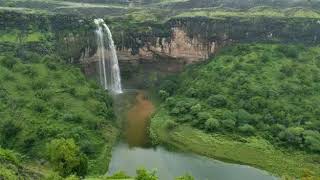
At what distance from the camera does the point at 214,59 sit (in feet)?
225

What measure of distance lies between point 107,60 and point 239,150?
85.8ft

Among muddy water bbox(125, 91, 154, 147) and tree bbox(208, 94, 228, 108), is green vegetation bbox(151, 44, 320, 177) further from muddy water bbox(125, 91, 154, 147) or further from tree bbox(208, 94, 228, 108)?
muddy water bbox(125, 91, 154, 147)

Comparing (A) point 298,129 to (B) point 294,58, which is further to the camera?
(B) point 294,58

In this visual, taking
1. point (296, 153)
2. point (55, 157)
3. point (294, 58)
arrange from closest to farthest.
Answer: point (55, 157) → point (296, 153) → point (294, 58)

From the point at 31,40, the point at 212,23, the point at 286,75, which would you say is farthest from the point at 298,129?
the point at 31,40

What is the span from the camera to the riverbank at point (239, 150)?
47.8 metres

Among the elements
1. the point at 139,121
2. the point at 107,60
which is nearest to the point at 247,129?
the point at 139,121

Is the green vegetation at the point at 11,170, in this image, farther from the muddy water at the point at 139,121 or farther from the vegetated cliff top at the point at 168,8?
the vegetated cliff top at the point at 168,8

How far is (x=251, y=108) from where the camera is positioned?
57.0 meters

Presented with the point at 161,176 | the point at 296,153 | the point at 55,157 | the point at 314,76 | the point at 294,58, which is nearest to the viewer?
the point at 55,157

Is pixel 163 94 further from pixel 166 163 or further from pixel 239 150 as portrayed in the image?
pixel 166 163

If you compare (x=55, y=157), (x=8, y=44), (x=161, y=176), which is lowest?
(x=161, y=176)

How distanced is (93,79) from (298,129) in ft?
91.4

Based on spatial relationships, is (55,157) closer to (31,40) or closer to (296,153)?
(296,153)
